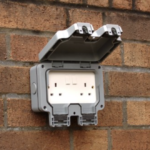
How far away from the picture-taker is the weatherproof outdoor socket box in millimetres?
979

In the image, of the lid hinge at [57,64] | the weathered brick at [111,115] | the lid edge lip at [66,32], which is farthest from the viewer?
the weathered brick at [111,115]

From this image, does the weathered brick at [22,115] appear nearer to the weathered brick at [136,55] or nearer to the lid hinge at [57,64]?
the lid hinge at [57,64]

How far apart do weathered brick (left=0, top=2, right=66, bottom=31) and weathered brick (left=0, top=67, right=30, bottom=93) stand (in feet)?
0.37

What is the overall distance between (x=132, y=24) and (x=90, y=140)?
1.20 feet

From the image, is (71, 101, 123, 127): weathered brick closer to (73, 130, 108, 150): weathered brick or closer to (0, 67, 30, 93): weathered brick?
(73, 130, 108, 150): weathered brick

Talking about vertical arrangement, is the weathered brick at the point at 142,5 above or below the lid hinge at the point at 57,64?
above

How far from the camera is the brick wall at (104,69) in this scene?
103 centimetres

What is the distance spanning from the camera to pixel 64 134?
107 cm

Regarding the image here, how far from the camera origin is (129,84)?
118 centimetres

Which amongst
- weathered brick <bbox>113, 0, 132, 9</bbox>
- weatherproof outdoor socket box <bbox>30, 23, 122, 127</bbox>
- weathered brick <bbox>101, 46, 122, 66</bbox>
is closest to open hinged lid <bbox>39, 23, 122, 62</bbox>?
weatherproof outdoor socket box <bbox>30, 23, 122, 127</bbox>

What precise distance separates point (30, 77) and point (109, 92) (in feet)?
0.78

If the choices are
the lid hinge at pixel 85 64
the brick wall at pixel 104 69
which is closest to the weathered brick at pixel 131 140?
the brick wall at pixel 104 69

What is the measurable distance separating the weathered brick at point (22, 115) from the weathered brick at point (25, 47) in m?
0.11

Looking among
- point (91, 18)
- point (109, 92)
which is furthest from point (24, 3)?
point (109, 92)
